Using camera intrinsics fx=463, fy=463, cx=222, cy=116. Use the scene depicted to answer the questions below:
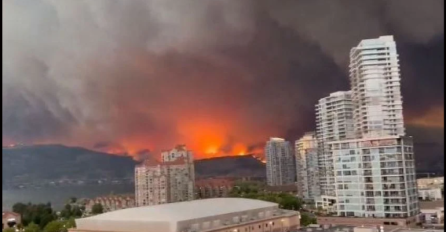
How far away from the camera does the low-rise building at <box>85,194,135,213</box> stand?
9094 mm

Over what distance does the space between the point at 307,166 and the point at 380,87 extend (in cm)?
218

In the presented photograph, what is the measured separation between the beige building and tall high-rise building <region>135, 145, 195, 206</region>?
2721 millimetres

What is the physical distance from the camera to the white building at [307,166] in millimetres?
8461

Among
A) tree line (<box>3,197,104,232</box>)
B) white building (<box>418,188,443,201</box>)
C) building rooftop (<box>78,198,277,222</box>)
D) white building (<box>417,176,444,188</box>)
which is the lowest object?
tree line (<box>3,197,104,232</box>)

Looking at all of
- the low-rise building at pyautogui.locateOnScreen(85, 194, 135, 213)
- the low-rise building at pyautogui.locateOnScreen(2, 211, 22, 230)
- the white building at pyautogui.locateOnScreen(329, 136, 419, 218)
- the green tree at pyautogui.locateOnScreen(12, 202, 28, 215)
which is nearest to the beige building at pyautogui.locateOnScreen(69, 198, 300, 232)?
the white building at pyautogui.locateOnScreen(329, 136, 419, 218)

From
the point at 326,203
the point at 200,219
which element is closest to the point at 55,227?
the point at 200,219

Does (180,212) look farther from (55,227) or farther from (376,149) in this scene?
(376,149)

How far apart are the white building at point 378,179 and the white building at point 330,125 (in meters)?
0.96

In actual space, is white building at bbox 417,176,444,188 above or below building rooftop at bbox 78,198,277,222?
above

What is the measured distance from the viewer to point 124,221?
475 cm

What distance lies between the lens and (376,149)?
6.38 meters

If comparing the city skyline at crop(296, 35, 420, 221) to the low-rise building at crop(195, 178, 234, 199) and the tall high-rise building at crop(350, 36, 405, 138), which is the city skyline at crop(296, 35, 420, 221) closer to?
the tall high-rise building at crop(350, 36, 405, 138)

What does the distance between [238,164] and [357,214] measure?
362cm

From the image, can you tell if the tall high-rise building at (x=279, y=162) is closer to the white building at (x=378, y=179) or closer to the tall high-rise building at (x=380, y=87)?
the tall high-rise building at (x=380, y=87)
